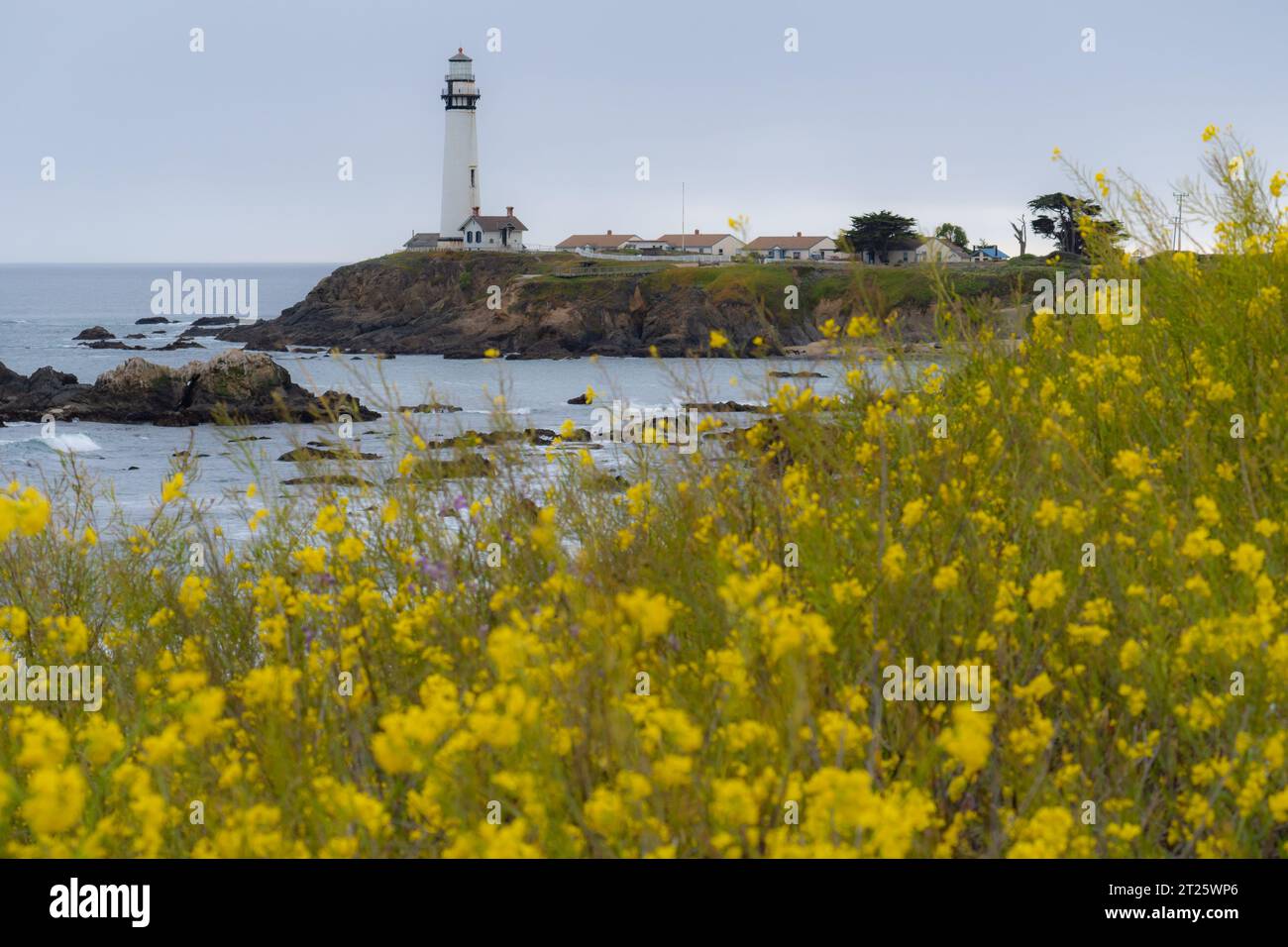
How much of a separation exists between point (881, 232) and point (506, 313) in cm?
2377

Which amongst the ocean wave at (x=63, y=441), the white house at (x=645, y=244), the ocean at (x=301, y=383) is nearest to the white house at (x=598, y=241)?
the white house at (x=645, y=244)

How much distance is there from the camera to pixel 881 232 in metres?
76.9

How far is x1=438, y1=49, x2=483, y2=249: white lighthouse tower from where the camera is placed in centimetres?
8525

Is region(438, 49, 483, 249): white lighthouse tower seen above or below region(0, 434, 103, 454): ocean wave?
above

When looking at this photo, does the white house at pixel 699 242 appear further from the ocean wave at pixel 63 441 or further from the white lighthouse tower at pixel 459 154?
the ocean wave at pixel 63 441

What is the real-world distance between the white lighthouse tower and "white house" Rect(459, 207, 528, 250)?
0.50 m

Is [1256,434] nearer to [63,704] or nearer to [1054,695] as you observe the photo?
[1054,695]

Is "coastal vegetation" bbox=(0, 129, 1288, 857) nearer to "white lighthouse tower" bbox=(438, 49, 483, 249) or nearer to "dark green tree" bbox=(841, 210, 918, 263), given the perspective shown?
"dark green tree" bbox=(841, 210, 918, 263)

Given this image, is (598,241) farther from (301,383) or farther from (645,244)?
(301,383)

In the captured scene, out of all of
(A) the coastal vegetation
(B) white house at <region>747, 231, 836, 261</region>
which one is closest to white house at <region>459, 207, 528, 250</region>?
(B) white house at <region>747, 231, 836, 261</region>

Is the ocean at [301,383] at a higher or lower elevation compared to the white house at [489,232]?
lower

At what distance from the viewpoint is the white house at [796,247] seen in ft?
313

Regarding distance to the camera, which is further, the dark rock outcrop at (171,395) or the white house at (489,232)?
the white house at (489,232)

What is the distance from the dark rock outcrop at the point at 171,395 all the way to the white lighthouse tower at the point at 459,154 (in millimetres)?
48203
